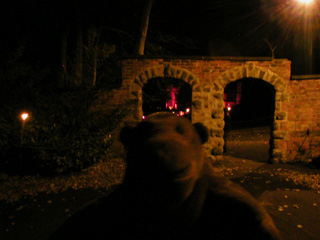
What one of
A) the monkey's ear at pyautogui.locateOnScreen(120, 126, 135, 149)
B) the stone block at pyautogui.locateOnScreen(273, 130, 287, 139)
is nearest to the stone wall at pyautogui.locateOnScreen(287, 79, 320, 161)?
the stone block at pyautogui.locateOnScreen(273, 130, 287, 139)

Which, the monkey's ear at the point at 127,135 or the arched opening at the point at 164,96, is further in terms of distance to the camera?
the arched opening at the point at 164,96

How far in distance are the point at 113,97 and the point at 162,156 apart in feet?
25.8

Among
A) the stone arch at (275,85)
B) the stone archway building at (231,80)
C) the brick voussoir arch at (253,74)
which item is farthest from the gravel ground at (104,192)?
the brick voussoir arch at (253,74)

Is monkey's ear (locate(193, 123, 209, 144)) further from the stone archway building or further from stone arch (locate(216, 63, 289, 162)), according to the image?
stone arch (locate(216, 63, 289, 162))

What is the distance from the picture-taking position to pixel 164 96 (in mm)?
15508

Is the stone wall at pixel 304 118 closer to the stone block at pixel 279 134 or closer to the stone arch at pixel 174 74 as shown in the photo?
the stone block at pixel 279 134

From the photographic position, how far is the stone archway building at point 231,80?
859cm

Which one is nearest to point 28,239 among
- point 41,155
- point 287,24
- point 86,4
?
point 41,155

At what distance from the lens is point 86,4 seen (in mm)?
12094

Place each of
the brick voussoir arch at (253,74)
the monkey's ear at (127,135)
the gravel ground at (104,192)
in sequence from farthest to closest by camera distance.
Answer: the brick voussoir arch at (253,74), the gravel ground at (104,192), the monkey's ear at (127,135)

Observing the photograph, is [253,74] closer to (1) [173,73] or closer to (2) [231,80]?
(2) [231,80]

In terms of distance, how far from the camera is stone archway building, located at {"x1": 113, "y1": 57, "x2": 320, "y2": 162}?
8594mm

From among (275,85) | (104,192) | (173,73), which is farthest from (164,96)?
(104,192)

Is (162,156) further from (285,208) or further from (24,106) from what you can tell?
(24,106)
